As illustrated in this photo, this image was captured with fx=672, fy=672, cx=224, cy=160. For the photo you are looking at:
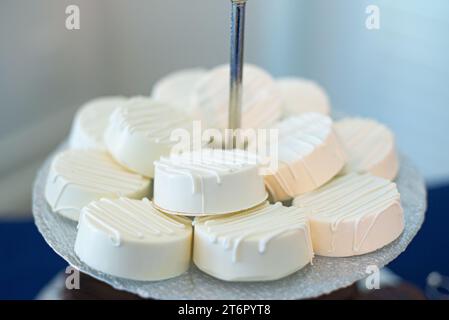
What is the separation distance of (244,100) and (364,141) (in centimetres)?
20

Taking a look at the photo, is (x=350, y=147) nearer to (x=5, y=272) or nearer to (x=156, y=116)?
(x=156, y=116)

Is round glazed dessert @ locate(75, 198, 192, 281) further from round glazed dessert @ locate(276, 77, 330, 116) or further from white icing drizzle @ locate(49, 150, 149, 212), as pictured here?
round glazed dessert @ locate(276, 77, 330, 116)

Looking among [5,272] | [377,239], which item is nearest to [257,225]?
[377,239]

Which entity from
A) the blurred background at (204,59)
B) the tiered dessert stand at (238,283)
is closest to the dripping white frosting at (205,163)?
the tiered dessert stand at (238,283)

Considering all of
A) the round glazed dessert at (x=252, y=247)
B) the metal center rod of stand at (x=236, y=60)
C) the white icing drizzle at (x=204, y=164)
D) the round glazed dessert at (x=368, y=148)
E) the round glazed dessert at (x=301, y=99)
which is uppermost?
the metal center rod of stand at (x=236, y=60)

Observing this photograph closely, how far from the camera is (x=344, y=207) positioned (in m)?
0.83

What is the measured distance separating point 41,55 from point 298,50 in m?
0.68

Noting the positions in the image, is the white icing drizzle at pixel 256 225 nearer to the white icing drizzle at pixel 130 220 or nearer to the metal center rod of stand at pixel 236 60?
the white icing drizzle at pixel 130 220

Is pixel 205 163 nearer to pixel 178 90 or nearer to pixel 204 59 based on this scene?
pixel 178 90

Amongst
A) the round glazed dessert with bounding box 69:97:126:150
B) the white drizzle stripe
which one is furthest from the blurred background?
the white drizzle stripe

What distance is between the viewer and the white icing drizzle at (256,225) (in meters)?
0.74

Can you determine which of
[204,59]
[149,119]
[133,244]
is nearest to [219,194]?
[133,244]

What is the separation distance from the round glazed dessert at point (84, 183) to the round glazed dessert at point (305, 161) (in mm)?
181

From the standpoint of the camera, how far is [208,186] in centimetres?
78
